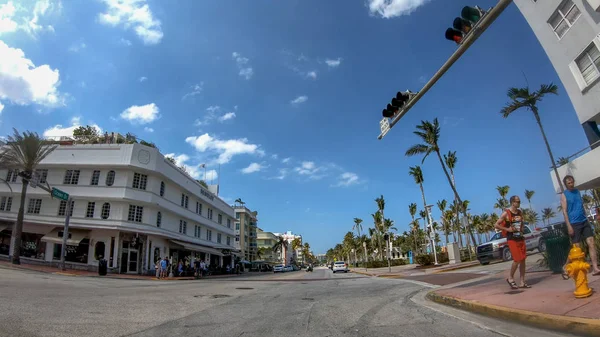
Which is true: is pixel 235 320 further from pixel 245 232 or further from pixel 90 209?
pixel 245 232

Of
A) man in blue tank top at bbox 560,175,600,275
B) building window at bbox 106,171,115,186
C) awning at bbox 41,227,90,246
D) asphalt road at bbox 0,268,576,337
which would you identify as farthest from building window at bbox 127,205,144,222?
man in blue tank top at bbox 560,175,600,275

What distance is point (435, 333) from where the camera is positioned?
15.5 ft

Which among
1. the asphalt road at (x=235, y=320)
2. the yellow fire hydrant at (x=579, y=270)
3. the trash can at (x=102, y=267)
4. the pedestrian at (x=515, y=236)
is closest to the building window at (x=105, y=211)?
the trash can at (x=102, y=267)

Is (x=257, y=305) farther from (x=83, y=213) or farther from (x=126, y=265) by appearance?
(x=83, y=213)

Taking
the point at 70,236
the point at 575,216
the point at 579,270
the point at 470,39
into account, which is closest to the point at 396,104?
the point at 470,39

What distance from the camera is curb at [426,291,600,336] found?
400cm

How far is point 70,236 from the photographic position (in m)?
30.0

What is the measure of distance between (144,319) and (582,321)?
21.5 ft

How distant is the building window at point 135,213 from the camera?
101 feet

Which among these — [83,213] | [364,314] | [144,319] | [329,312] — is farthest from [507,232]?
[83,213]

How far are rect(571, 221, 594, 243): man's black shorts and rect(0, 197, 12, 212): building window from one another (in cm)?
4197

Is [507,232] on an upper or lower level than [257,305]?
upper

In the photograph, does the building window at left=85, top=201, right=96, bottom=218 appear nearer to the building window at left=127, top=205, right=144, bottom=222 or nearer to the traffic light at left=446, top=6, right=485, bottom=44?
the building window at left=127, top=205, right=144, bottom=222

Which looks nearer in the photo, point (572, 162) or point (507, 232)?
point (507, 232)
